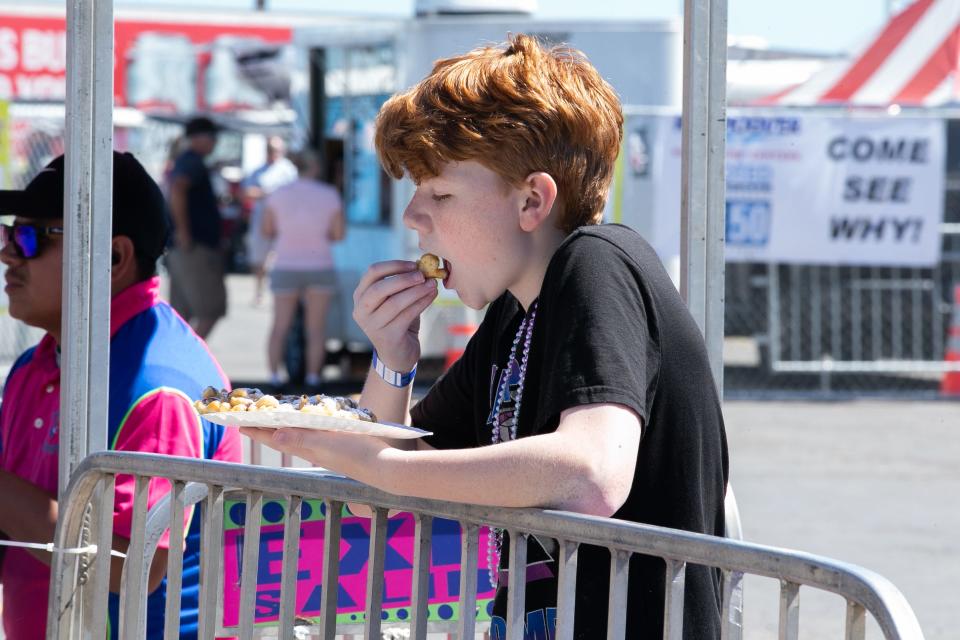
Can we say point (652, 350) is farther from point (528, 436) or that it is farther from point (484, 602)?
point (484, 602)

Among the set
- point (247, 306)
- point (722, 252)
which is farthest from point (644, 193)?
point (247, 306)

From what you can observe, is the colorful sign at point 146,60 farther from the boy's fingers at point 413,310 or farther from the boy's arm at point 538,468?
the boy's arm at point 538,468

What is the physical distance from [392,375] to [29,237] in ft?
3.83

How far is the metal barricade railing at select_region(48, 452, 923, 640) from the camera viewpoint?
1.69 meters

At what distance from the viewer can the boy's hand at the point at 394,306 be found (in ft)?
7.21

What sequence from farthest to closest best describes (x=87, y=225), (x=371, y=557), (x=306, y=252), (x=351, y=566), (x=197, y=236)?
(x=306, y=252)
(x=197, y=236)
(x=351, y=566)
(x=87, y=225)
(x=371, y=557)

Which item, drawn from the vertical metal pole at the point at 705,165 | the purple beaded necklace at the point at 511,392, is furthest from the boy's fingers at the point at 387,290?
the vertical metal pole at the point at 705,165

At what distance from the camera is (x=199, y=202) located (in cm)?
1052

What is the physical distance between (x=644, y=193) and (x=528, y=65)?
349 inches

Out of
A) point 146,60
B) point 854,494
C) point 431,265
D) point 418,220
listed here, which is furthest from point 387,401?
point 146,60

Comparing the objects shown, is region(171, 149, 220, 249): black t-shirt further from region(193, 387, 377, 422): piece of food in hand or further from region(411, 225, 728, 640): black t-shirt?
region(411, 225, 728, 640): black t-shirt

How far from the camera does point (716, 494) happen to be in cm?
197

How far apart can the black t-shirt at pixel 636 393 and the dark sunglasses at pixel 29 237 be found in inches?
59.8

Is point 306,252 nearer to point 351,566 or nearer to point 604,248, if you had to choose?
→ point 351,566
